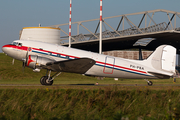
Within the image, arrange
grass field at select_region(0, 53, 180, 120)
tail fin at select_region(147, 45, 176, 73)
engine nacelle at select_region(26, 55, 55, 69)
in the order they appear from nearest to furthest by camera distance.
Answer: grass field at select_region(0, 53, 180, 120)
engine nacelle at select_region(26, 55, 55, 69)
tail fin at select_region(147, 45, 176, 73)

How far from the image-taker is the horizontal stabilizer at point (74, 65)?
21.4 meters

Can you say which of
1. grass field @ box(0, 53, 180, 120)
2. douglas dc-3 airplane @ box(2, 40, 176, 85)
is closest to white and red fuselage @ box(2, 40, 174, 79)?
douglas dc-3 airplane @ box(2, 40, 176, 85)

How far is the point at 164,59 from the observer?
26.1m

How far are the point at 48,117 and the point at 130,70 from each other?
12.3 m

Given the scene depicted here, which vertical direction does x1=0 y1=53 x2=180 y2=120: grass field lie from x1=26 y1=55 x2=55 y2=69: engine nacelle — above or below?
below

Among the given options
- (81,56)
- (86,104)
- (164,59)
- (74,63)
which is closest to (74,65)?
(74,63)

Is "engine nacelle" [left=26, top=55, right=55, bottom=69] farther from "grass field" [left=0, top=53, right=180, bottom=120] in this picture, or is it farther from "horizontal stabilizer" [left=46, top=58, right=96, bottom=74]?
"grass field" [left=0, top=53, right=180, bottom=120]

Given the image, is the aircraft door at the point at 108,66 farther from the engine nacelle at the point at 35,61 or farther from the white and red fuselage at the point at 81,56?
the engine nacelle at the point at 35,61

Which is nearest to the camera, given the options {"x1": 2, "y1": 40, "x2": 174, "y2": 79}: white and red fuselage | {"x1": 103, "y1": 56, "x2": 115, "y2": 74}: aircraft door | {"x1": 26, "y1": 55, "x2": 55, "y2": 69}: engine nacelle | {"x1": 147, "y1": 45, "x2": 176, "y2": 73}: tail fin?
{"x1": 26, "y1": 55, "x2": 55, "y2": 69}: engine nacelle

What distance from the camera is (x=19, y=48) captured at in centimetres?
2264

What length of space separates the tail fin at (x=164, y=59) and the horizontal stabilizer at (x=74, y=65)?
7.53m

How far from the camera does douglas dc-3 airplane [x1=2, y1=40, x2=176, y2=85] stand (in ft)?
71.1

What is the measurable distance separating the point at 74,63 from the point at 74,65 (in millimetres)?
382

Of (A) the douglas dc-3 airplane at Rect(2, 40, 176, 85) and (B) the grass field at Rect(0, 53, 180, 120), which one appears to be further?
Result: (A) the douglas dc-3 airplane at Rect(2, 40, 176, 85)
